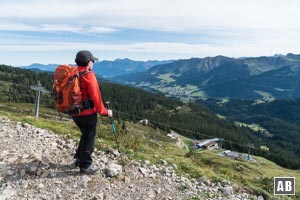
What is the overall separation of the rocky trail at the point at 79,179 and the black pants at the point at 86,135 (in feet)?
1.56

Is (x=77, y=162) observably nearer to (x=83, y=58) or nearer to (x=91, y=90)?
(x=91, y=90)

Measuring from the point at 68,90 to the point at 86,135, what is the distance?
5.10 ft

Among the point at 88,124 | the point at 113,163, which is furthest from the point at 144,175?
the point at 88,124

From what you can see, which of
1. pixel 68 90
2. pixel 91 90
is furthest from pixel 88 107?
pixel 68 90

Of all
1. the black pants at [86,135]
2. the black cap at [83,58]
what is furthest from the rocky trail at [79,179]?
the black cap at [83,58]

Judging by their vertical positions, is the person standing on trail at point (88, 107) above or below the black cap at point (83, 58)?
below

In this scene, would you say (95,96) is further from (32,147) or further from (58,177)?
(32,147)

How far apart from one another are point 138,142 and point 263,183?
17.1 feet

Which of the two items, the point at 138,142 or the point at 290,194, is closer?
the point at 290,194

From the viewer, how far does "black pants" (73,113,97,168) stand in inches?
371

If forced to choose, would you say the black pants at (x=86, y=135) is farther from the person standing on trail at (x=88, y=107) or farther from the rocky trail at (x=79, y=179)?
the rocky trail at (x=79, y=179)

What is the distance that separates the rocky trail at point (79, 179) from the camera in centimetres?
930

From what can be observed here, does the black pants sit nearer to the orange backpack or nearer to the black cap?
the orange backpack

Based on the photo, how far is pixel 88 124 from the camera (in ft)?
31.3
